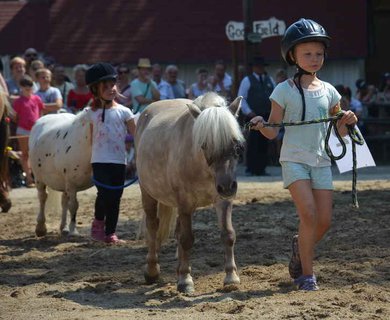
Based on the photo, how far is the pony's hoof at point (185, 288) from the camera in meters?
7.69

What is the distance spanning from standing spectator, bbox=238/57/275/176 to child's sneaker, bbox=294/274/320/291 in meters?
9.72

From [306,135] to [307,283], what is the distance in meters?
1.02

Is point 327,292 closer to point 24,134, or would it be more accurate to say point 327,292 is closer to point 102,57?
point 24,134

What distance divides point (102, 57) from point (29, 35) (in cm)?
210

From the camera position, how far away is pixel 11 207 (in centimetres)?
1376

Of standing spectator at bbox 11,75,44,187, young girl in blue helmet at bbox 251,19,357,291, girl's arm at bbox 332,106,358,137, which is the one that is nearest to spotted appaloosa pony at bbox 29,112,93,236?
young girl in blue helmet at bbox 251,19,357,291

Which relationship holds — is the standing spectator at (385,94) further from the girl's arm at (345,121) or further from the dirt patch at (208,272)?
the girl's arm at (345,121)

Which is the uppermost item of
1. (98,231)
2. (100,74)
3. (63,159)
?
(100,74)

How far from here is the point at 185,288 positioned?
304 inches

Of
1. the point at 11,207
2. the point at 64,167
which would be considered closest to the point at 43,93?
the point at 11,207

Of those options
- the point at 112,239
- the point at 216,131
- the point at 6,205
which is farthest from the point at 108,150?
the point at 216,131

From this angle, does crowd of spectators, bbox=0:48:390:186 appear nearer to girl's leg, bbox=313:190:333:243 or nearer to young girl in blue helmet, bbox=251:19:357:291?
young girl in blue helmet, bbox=251:19:357:291

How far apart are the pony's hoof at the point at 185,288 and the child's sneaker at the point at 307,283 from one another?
80cm

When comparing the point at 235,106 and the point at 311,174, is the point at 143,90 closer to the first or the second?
the point at 235,106
